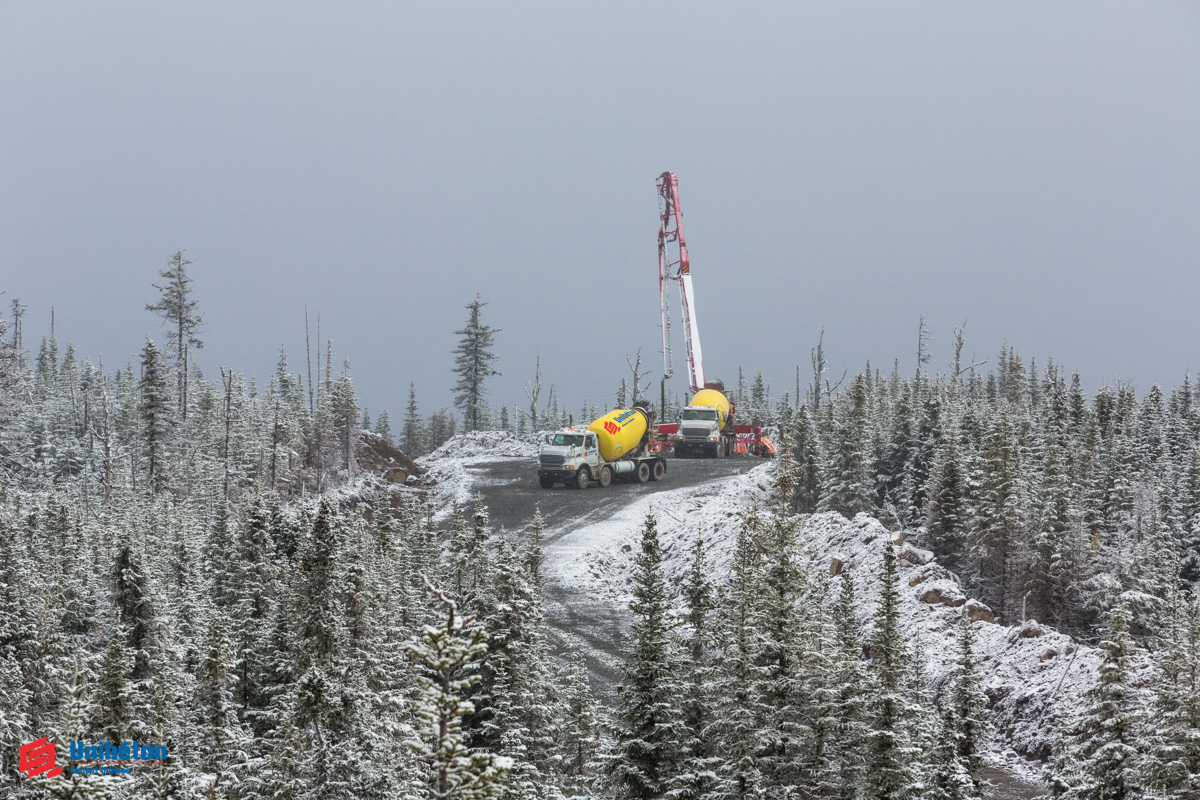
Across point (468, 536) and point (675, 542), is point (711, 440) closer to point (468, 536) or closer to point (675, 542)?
point (675, 542)

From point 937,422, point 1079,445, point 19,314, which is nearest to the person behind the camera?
point 937,422

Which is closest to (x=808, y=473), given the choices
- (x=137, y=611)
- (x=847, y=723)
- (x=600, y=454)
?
(x=600, y=454)

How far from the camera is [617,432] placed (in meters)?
49.5

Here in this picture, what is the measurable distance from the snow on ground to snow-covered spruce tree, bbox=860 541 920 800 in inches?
1427

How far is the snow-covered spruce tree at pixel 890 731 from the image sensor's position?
13555mm

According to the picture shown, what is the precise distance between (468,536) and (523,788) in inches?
357

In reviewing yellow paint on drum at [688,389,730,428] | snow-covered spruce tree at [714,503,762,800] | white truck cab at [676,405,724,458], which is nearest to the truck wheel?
white truck cab at [676,405,724,458]

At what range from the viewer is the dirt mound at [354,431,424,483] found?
2352 inches

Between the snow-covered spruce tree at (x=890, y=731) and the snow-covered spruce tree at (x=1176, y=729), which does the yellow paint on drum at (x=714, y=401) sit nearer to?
the snow-covered spruce tree at (x=890, y=731)

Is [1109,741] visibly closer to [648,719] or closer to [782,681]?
[782,681]

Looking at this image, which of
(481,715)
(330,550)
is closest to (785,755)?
(481,715)

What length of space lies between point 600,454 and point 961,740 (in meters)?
36.3

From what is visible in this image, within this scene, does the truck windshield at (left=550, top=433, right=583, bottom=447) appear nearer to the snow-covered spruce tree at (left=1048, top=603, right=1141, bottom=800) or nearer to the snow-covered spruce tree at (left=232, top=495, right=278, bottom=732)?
the snow-covered spruce tree at (left=232, top=495, right=278, bottom=732)

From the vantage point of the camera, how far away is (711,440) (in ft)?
195
